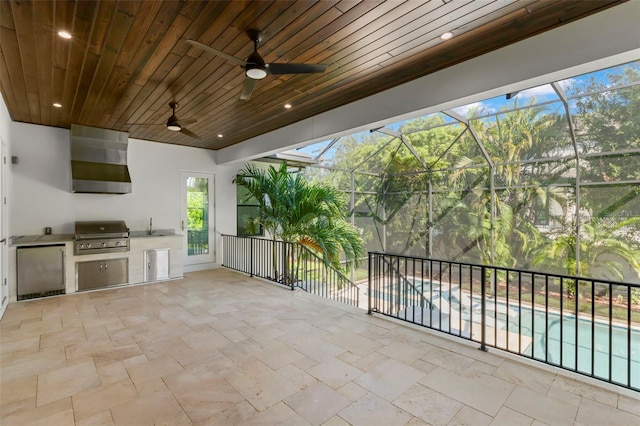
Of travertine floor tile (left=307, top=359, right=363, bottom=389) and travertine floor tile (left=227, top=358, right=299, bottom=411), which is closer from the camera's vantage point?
travertine floor tile (left=227, top=358, right=299, bottom=411)

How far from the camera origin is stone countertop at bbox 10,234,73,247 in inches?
182

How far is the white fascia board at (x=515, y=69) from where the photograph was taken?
220cm

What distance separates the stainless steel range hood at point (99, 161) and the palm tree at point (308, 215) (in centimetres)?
255

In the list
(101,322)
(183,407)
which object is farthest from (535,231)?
(101,322)

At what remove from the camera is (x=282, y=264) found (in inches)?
243

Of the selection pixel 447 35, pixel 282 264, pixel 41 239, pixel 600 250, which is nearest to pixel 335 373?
pixel 447 35

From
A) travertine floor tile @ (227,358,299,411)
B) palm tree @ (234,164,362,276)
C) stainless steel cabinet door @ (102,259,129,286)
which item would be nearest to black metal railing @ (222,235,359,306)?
palm tree @ (234,164,362,276)

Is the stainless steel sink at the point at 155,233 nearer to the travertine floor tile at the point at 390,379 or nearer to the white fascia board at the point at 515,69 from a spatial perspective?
the white fascia board at the point at 515,69

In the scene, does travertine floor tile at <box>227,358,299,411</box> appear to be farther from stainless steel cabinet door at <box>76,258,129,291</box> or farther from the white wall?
the white wall

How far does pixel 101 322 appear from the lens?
3.76 metres

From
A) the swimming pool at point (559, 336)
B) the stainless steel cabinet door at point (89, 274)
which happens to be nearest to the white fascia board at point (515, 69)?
the swimming pool at point (559, 336)

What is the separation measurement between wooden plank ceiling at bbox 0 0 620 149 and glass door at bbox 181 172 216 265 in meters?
2.83

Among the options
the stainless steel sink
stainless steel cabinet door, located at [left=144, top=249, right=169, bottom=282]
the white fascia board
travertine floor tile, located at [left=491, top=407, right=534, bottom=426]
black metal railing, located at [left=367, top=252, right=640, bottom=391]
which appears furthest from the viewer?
the stainless steel sink

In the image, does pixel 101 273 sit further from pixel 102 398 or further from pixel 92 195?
pixel 102 398
